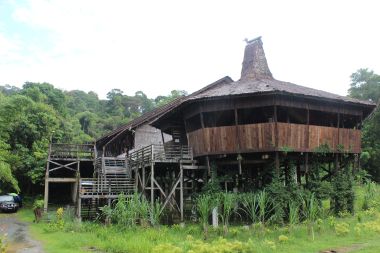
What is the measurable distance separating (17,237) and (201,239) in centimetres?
875

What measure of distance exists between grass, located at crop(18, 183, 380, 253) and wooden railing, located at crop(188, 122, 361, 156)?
13.2ft

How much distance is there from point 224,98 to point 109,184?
8249 mm

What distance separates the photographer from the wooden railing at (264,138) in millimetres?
19781

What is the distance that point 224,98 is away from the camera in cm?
2038

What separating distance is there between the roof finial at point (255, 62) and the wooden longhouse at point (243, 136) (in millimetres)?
64

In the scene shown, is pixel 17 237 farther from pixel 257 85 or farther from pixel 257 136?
pixel 257 85

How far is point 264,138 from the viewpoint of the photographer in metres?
19.8

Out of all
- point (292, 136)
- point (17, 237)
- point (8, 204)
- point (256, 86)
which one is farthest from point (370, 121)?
point (17, 237)

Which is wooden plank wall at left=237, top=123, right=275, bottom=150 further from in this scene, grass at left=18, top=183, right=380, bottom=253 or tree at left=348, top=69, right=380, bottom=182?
tree at left=348, top=69, right=380, bottom=182

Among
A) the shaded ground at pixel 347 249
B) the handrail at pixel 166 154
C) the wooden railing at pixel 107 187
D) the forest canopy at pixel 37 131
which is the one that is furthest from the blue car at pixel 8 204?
the shaded ground at pixel 347 249

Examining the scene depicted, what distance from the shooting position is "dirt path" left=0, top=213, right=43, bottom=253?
48.6ft

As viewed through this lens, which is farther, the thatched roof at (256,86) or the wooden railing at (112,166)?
the wooden railing at (112,166)

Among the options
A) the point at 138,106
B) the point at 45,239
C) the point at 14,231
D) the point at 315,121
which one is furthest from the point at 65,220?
the point at 138,106

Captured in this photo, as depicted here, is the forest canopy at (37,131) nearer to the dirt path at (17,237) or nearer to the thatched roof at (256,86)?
the dirt path at (17,237)
